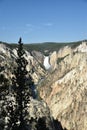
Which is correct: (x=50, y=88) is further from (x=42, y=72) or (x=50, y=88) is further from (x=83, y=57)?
(x=42, y=72)

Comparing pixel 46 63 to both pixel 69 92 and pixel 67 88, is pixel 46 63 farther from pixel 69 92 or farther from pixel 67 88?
pixel 69 92

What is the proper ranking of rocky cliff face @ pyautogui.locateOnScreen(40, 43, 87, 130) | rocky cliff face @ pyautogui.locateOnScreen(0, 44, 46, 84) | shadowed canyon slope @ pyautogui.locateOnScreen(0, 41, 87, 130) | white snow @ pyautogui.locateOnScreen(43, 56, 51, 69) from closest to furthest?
rocky cliff face @ pyautogui.locateOnScreen(40, 43, 87, 130)
shadowed canyon slope @ pyautogui.locateOnScreen(0, 41, 87, 130)
rocky cliff face @ pyautogui.locateOnScreen(0, 44, 46, 84)
white snow @ pyautogui.locateOnScreen(43, 56, 51, 69)

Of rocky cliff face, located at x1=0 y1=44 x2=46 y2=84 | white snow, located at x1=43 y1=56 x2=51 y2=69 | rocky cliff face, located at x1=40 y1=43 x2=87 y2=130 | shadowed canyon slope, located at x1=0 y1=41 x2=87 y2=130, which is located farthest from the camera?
white snow, located at x1=43 y1=56 x2=51 y2=69

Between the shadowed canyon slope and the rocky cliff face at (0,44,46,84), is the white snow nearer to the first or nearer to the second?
the rocky cliff face at (0,44,46,84)

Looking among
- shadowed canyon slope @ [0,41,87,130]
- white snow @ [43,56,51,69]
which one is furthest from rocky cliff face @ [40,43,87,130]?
white snow @ [43,56,51,69]

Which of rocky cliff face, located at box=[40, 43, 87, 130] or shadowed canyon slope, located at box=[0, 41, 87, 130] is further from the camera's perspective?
shadowed canyon slope, located at box=[0, 41, 87, 130]

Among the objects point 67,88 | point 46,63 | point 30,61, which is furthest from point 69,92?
point 46,63

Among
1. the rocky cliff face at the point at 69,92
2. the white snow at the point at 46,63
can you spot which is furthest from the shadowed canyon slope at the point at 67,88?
the white snow at the point at 46,63

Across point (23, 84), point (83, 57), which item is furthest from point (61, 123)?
point (23, 84)
